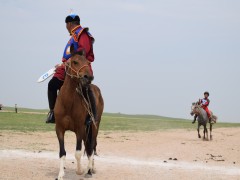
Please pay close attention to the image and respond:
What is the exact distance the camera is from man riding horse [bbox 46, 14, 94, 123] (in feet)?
31.8

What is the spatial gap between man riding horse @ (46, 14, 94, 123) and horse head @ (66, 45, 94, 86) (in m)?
0.29

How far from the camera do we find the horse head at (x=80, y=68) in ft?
Result: 28.9

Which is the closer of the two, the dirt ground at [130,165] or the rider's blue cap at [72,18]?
the rider's blue cap at [72,18]

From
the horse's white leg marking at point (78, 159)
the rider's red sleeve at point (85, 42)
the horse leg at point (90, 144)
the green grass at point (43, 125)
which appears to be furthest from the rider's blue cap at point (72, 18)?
the green grass at point (43, 125)

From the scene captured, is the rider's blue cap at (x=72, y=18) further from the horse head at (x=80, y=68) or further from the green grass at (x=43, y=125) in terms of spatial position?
the green grass at (x=43, y=125)

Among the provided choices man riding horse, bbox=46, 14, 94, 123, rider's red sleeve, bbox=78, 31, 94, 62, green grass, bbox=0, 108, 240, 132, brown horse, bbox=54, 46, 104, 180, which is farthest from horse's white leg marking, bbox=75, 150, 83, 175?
green grass, bbox=0, 108, 240, 132

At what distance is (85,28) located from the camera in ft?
31.7

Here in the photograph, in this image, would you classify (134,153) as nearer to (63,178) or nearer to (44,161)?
(44,161)

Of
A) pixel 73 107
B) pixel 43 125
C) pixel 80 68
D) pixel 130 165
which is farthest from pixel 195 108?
pixel 80 68

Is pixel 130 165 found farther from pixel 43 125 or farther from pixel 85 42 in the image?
pixel 43 125

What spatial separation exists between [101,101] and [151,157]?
384cm

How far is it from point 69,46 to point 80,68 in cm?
106

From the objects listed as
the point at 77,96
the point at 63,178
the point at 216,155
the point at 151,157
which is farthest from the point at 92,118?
the point at 216,155

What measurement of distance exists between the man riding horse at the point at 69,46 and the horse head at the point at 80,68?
29 cm
